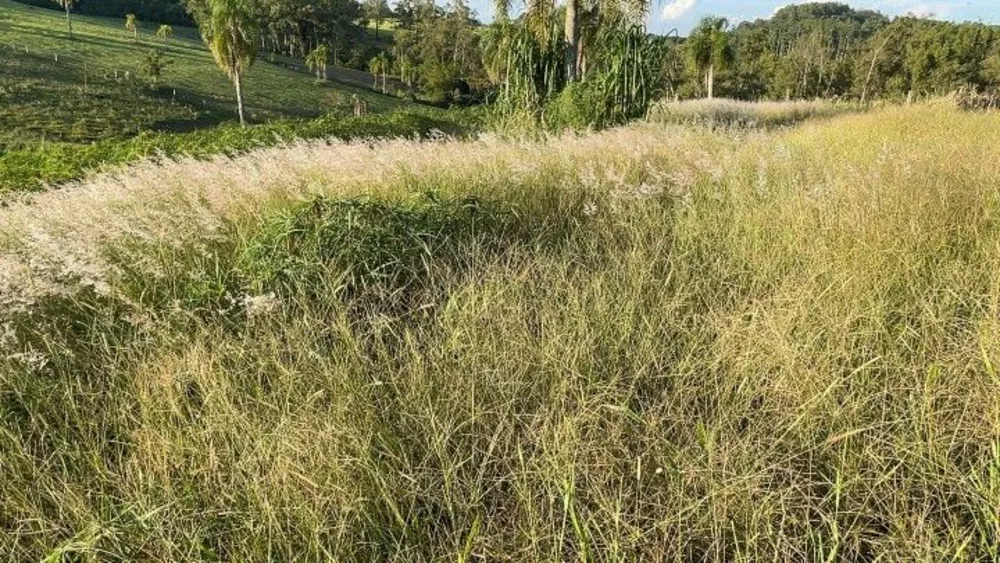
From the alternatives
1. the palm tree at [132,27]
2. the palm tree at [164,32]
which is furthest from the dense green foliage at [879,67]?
the palm tree at [132,27]

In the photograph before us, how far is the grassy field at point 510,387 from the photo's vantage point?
140cm

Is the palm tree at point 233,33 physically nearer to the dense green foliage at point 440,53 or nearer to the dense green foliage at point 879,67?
the dense green foliage at point 879,67

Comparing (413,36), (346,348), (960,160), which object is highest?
(413,36)

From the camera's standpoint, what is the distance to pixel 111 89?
31828 millimetres

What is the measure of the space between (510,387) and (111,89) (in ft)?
126

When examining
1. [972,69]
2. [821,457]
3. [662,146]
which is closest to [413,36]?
[972,69]

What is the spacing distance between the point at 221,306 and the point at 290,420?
1.08 m

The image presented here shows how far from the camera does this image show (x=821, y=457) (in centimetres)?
158

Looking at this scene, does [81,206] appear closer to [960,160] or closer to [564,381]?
[564,381]

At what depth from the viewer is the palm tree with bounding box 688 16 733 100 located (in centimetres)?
2714

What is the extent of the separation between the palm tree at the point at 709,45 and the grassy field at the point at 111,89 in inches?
870

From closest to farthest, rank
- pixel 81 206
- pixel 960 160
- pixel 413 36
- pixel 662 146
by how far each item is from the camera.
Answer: pixel 81 206 < pixel 960 160 < pixel 662 146 < pixel 413 36

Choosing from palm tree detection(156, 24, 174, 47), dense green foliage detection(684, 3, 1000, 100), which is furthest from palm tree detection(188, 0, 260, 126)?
palm tree detection(156, 24, 174, 47)

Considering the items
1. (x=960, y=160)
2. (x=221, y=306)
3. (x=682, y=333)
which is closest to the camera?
(x=682, y=333)
